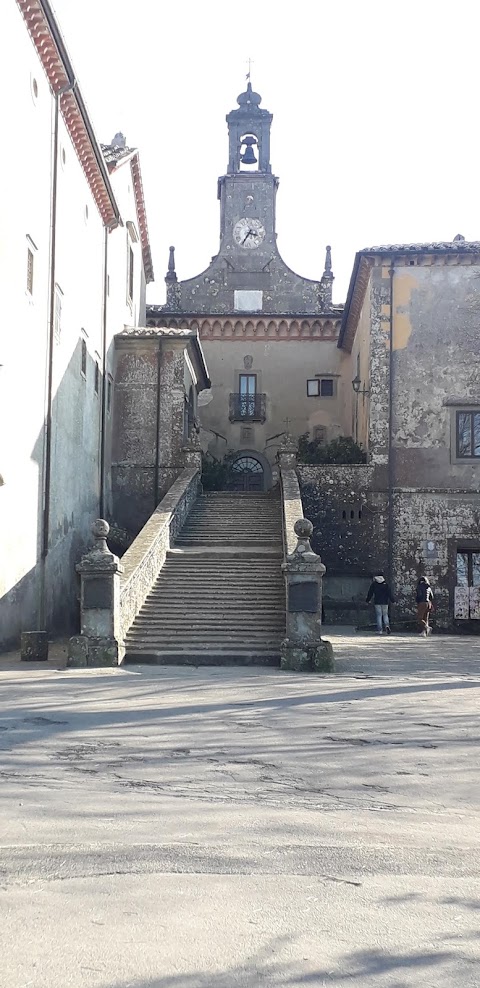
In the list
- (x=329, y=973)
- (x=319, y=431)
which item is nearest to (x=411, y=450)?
(x=319, y=431)

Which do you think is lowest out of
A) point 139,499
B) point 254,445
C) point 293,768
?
point 293,768

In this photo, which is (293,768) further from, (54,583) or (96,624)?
(54,583)

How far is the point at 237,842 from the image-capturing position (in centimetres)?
499

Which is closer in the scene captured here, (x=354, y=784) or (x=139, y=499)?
(x=354, y=784)

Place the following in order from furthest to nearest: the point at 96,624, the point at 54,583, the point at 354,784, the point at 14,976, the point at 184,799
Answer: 1. the point at 54,583
2. the point at 96,624
3. the point at 354,784
4. the point at 184,799
5. the point at 14,976

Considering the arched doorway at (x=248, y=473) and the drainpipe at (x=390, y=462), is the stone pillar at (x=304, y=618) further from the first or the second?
the arched doorway at (x=248, y=473)

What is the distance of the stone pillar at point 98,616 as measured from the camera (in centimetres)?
1279

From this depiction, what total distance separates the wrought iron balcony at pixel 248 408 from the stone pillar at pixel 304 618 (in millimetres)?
20266

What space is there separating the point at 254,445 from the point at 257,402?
1.61 meters

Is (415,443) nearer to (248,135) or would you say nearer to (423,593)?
(423,593)

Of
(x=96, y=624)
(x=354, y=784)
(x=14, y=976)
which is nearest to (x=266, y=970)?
(x=14, y=976)

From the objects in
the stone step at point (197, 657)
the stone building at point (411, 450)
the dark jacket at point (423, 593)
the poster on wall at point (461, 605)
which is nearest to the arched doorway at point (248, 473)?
the stone building at point (411, 450)

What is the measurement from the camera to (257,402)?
34031mm

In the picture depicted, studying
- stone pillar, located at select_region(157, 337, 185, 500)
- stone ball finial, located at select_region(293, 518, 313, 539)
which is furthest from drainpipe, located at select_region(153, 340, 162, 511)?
stone ball finial, located at select_region(293, 518, 313, 539)
